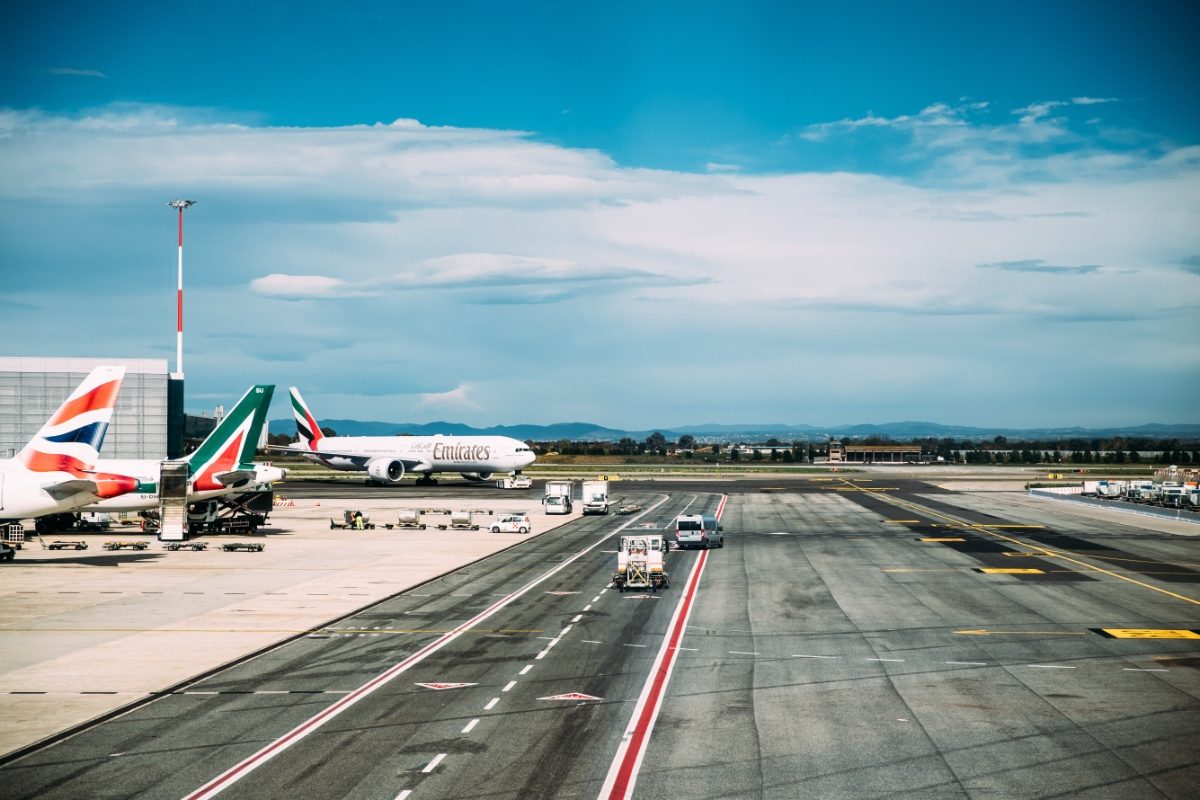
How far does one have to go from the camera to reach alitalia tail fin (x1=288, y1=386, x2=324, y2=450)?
511ft

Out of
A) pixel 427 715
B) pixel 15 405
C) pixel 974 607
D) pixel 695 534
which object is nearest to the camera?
pixel 427 715

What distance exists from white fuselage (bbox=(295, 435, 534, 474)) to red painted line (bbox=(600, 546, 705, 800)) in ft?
325

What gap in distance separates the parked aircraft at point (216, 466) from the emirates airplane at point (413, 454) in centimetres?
6101

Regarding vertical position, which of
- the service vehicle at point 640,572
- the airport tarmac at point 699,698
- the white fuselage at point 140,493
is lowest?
the airport tarmac at point 699,698

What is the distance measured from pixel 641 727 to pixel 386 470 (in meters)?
120

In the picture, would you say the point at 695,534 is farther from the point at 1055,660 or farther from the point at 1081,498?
the point at 1081,498

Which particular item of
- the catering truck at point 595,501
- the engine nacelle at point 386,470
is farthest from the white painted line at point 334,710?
the engine nacelle at point 386,470

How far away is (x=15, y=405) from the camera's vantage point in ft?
382

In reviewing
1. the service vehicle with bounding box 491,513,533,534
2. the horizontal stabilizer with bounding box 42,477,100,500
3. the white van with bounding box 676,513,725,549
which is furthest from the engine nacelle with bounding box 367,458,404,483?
the horizontal stabilizer with bounding box 42,477,100,500

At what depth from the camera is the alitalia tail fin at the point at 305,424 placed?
511ft

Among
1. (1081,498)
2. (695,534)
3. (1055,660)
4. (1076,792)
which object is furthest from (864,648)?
(1081,498)

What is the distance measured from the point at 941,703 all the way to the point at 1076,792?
784 centimetres

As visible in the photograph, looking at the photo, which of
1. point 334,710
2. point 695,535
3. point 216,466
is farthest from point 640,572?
point 216,466

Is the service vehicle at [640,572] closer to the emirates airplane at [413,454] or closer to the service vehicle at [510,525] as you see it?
the service vehicle at [510,525]
